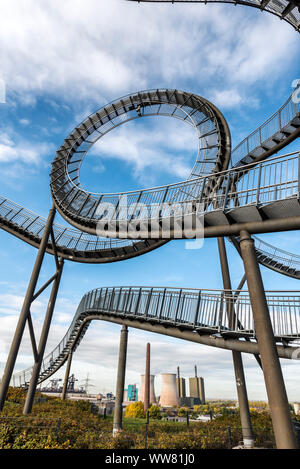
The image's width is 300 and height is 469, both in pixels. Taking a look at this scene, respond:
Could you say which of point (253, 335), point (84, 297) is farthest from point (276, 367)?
point (84, 297)

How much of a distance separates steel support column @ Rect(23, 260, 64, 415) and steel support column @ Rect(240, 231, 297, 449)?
12.0m

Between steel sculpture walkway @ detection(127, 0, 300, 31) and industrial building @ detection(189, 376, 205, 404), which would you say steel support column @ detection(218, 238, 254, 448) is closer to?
steel sculpture walkway @ detection(127, 0, 300, 31)

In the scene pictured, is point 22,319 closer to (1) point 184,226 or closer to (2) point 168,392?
(1) point 184,226

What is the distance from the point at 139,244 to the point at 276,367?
11.2m

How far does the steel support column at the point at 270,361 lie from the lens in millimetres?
5789

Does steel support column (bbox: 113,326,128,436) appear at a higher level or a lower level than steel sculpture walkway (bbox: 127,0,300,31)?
lower

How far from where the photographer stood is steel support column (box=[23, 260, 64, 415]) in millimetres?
13656

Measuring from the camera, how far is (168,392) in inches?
1460

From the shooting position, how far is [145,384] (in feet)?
117

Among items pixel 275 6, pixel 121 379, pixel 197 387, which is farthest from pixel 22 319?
pixel 197 387

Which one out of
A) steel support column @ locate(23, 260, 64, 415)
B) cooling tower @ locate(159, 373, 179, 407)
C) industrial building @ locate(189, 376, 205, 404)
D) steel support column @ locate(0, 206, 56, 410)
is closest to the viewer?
steel support column @ locate(0, 206, 56, 410)

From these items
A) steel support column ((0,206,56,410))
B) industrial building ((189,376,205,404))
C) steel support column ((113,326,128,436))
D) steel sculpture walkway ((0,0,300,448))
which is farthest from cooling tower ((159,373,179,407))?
steel support column ((0,206,56,410))

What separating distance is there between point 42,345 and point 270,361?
12.7 metres
